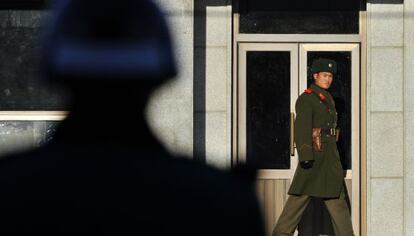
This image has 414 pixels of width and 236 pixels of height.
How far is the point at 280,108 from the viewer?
833 cm

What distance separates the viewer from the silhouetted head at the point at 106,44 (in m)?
1.47

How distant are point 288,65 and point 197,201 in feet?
22.6

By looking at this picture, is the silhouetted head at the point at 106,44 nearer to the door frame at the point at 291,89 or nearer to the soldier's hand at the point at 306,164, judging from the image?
the soldier's hand at the point at 306,164

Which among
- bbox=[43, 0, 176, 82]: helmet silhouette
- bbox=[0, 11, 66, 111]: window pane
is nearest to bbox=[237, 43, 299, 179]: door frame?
bbox=[0, 11, 66, 111]: window pane

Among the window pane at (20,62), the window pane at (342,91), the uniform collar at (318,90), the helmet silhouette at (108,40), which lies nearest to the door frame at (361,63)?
the window pane at (342,91)

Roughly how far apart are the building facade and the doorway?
1cm

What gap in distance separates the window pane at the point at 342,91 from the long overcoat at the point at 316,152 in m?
0.57

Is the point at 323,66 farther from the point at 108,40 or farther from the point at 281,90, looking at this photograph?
the point at 108,40

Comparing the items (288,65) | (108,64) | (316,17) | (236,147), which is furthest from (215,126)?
(108,64)

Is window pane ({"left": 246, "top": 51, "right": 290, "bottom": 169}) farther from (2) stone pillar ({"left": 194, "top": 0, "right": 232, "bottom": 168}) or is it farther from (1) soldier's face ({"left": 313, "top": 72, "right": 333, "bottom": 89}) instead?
(1) soldier's face ({"left": 313, "top": 72, "right": 333, "bottom": 89})

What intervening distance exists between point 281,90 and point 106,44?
6.84 metres

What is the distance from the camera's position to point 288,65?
8312 mm

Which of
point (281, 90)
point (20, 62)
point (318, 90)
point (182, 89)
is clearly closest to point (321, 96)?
point (318, 90)

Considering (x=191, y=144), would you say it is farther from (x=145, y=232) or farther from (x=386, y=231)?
(x=145, y=232)
